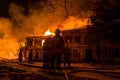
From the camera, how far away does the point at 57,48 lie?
22078mm

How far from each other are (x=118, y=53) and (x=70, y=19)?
2118 cm

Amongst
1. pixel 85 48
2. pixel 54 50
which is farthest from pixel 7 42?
pixel 54 50

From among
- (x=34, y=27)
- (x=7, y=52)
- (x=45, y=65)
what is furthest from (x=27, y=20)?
(x=45, y=65)

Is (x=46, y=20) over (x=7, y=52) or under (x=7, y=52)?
over

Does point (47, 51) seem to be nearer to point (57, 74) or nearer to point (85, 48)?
point (57, 74)

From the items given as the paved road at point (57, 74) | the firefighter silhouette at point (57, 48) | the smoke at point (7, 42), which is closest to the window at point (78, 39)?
the firefighter silhouette at point (57, 48)

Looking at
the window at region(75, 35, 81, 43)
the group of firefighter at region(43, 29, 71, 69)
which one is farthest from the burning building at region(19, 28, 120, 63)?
the group of firefighter at region(43, 29, 71, 69)

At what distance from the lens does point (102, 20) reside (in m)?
22.4

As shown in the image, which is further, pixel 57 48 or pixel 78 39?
pixel 78 39

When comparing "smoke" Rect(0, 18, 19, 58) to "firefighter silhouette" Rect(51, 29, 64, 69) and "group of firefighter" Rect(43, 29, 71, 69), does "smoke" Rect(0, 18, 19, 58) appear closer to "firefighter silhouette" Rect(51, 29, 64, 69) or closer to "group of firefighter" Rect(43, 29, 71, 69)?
"group of firefighter" Rect(43, 29, 71, 69)

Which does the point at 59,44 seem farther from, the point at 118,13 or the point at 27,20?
the point at 27,20

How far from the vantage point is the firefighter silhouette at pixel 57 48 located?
21.7 metres

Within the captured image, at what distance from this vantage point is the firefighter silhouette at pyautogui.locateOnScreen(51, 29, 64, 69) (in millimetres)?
21700

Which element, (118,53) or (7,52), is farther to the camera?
(7,52)
